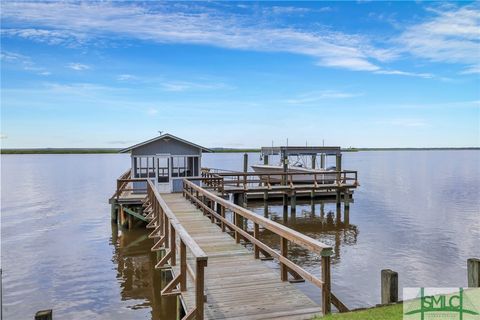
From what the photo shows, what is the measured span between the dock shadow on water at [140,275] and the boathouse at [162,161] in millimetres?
2908

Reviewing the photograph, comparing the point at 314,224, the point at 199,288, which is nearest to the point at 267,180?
the point at 314,224

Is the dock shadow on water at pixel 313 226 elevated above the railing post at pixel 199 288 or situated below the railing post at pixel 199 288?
below

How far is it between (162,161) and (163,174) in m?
0.73

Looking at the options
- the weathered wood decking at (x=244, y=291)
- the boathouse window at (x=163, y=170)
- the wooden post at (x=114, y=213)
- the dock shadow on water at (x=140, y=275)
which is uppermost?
the boathouse window at (x=163, y=170)

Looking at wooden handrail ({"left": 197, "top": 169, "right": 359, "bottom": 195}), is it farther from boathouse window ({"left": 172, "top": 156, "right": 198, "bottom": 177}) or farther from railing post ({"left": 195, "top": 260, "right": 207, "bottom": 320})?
railing post ({"left": 195, "top": 260, "right": 207, "bottom": 320})

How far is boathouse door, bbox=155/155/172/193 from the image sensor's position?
20484 mm

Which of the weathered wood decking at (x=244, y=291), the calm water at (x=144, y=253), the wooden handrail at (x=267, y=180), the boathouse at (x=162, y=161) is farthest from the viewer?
the boathouse at (x=162, y=161)

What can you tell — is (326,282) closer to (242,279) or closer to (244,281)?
(244,281)

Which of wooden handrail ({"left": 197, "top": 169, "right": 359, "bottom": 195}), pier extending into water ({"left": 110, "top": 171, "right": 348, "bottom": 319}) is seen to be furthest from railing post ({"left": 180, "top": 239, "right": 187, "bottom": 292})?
wooden handrail ({"left": 197, "top": 169, "right": 359, "bottom": 195})

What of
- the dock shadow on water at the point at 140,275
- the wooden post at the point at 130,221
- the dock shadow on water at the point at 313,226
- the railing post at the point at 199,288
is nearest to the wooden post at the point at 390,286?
the railing post at the point at 199,288

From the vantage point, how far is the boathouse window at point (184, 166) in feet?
68.7

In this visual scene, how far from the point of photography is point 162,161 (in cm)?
2080

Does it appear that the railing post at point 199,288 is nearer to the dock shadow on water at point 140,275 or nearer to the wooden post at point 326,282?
the wooden post at point 326,282

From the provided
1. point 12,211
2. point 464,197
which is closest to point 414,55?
point 464,197
